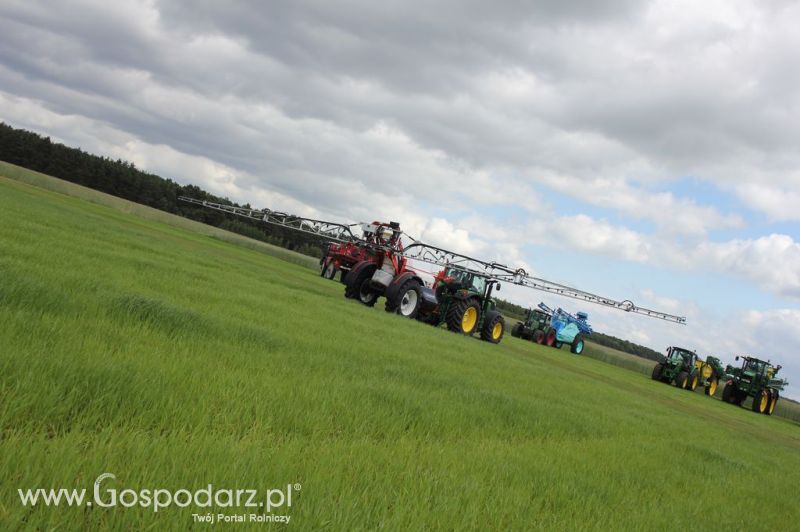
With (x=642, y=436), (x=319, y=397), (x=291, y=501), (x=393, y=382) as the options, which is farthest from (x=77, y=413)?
(x=642, y=436)

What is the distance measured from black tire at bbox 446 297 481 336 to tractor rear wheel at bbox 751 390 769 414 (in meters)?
17.4

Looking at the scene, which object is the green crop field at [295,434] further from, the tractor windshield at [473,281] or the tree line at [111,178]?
the tree line at [111,178]

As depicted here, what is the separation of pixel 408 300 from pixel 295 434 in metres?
13.0

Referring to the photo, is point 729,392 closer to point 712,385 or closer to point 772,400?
point 712,385

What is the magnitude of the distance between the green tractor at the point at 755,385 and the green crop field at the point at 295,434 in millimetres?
23299

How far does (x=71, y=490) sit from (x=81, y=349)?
1641 mm

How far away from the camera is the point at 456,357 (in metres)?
8.42

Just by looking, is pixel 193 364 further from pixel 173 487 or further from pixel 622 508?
pixel 622 508

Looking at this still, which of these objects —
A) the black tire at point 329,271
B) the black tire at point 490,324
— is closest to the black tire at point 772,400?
the black tire at point 490,324

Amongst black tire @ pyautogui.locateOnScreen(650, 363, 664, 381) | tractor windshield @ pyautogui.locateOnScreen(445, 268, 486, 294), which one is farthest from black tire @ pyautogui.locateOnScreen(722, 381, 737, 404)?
tractor windshield @ pyautogui.locateOnScreen(445, 268, 486, 294)

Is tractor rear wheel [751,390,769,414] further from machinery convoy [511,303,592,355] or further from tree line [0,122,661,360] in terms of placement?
tree line [0,122,661,360]

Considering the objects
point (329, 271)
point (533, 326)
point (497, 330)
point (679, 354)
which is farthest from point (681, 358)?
point (329, 271)

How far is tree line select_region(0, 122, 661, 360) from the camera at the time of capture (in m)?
82.8

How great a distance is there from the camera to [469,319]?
17.0 m
